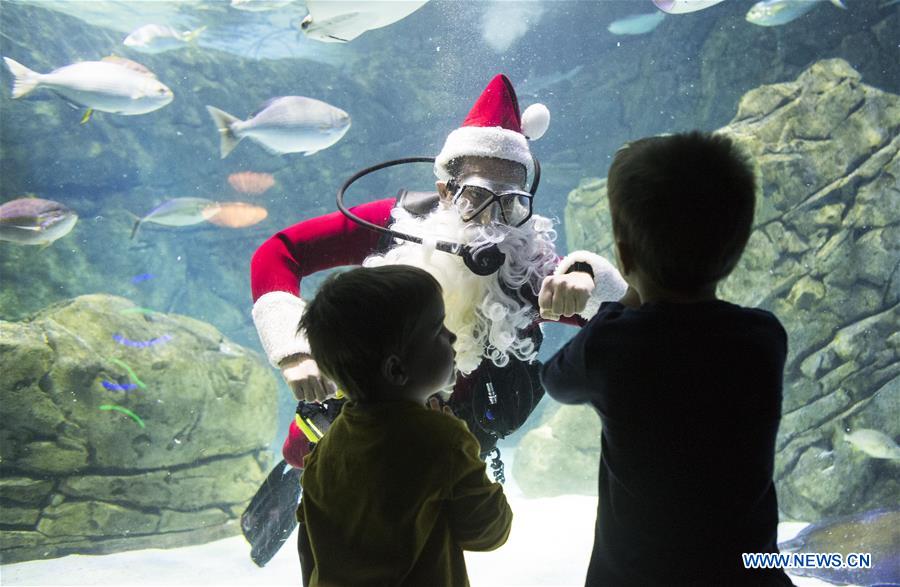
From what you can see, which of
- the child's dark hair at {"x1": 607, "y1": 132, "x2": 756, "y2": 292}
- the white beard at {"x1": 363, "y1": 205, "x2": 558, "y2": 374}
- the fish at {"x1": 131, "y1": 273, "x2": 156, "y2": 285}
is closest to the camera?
the child's dark hair at {"x1": 607, "y1": 132, "x2": 756, "y2": 292}

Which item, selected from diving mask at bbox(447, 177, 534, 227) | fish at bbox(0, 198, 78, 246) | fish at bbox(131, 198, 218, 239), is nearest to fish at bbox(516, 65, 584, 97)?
fish at bbox(131, 198, 218, 239)

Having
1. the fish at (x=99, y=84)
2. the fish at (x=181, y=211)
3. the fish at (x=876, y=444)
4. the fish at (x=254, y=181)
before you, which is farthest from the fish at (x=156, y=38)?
the fish at (x=876, y=444)

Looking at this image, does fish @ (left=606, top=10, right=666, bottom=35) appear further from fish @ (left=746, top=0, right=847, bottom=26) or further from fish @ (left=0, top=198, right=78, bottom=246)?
fish @ (left=0, top=198, right=78, bottom=246)

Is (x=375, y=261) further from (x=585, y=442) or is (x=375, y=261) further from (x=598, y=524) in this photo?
(x=585, y=442)

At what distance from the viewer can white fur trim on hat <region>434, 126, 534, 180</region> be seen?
202 cm

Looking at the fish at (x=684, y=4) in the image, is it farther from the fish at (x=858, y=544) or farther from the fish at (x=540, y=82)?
the fish at (x=540, y=82)

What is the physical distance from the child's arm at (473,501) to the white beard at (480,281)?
733 mm

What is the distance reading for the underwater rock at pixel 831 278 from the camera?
4391mm

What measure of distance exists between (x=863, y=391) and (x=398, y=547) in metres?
5.03

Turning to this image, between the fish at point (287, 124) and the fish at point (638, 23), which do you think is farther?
the fish at point (638, 23)

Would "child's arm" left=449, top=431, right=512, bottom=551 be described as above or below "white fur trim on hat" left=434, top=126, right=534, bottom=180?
below

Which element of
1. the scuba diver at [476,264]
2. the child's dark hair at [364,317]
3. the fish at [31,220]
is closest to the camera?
the child's dark hair at [364,317]

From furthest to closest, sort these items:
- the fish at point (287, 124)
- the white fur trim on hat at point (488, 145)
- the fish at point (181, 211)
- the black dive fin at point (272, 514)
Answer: the fish at point (181, 211) → the fish at point (287, 124) → the black dive fin at point (272, 514) → the white fur trim on hat at point (488, 145)

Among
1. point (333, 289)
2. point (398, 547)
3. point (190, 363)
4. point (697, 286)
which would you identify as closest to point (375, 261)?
point (333, 289)
